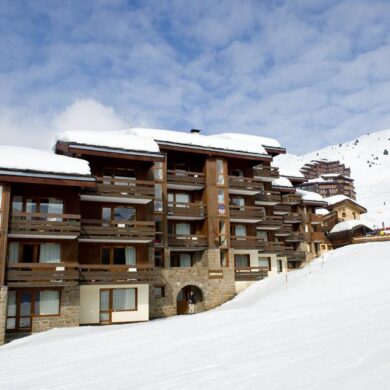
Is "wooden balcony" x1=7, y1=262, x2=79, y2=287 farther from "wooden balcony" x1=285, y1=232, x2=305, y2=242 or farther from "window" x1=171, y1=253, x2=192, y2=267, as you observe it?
"wooden balcony" x1=285, y1=232, x2=305, y2=242

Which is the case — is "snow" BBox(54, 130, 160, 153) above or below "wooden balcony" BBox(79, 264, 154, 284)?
above

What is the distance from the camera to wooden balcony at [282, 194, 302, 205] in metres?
50.2

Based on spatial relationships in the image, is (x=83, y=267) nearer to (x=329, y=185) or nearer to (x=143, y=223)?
(x=143, y=223)

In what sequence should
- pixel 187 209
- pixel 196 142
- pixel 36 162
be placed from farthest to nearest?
pixel 196 142 < pixel 187 209 < pixel 36 162

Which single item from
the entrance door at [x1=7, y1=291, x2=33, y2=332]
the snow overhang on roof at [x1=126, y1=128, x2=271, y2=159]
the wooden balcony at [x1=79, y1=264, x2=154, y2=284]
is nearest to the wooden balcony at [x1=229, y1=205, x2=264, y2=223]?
the snow overhang on roof at [x1=126, y1=128, x2=271, y2=159]

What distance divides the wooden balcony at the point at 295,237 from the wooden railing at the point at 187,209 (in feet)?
54.8

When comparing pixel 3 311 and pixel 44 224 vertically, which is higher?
pixel 44 224

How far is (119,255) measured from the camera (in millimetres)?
30266

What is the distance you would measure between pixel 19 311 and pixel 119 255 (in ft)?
24.9

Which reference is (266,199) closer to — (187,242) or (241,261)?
(241,261)

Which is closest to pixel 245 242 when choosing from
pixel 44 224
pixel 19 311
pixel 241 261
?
pixel 241 261

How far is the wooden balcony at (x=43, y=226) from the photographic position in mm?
25078

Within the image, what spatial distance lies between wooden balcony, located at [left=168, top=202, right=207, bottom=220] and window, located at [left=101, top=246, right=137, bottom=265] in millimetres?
5360

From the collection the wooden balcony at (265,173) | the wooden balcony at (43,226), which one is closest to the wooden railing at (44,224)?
the wooden balcony at (43,226)
